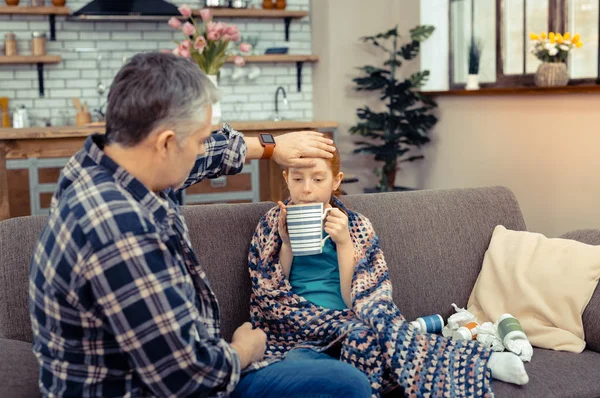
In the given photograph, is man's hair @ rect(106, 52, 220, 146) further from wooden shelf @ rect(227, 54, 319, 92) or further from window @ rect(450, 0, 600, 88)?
wooden shelf @ rect(227, 54, 319, 92)

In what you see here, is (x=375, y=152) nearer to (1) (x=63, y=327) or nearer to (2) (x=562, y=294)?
(2) (x=562, y=294)

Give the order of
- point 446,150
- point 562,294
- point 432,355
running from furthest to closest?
1. point 446,150
2. point 562,294
3. point 432,355

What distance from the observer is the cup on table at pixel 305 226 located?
1978 mm

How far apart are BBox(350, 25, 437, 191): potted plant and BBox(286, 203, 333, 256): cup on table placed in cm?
372

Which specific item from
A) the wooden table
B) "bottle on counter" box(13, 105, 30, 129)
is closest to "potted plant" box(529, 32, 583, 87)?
the wooden table

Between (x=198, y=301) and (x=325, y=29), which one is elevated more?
(x=325, y=29)

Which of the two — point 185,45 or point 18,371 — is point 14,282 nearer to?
point 18,371

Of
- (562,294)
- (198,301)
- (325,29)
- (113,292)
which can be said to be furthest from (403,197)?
(325,29)

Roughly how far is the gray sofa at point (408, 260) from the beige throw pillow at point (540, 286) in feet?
0.14

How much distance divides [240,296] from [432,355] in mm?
580

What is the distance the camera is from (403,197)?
8.51 feet

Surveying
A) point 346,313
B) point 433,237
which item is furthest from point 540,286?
point 346,313

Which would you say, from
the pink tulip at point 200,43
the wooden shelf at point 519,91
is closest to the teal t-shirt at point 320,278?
the wooden shelf at point 519,91

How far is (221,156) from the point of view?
81.0 inches
